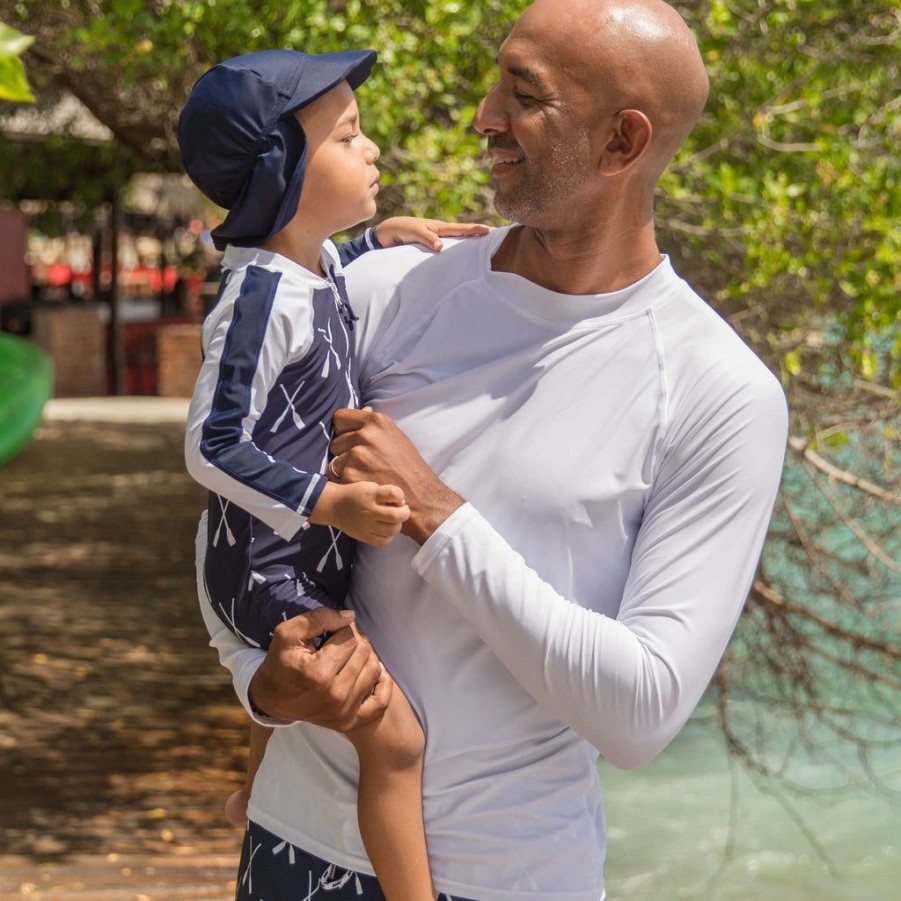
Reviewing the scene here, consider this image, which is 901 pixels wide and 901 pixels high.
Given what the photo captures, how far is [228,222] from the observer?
73.3 inches

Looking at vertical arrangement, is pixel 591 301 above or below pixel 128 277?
above

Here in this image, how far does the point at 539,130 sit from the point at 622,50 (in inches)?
5.0

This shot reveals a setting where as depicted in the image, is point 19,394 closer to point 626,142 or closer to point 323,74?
point 323,74

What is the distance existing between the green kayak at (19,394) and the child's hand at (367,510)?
1022 cm

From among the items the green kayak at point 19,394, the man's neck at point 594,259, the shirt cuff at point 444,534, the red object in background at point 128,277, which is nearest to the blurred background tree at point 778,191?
the man's neck at point 594,259

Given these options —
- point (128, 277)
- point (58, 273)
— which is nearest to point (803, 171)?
point (58, 273)

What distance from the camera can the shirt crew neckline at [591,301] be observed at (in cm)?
172

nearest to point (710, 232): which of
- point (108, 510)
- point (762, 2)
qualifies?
point (762, 2)

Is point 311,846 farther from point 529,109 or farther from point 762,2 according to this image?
point 762,2

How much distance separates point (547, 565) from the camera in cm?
164

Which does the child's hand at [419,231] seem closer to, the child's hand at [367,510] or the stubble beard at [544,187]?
the stubble beard at [544,187]

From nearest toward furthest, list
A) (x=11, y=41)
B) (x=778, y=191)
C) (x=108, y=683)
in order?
(x=11, y=41) → (x=778, y=191) → (x=108, y=683)

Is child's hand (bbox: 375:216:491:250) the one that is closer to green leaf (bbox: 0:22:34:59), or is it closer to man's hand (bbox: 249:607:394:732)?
man's hand (bbox: 249:607:394:732)

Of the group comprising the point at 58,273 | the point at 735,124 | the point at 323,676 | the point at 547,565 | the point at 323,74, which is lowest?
the point at 58,273
